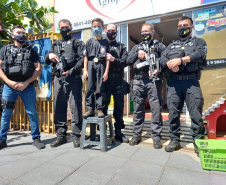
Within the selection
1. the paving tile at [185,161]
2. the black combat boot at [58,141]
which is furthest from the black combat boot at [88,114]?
the paving tile at [185,161]

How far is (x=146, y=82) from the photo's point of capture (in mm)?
3143

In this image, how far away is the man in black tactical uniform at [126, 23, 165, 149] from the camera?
3.04 m

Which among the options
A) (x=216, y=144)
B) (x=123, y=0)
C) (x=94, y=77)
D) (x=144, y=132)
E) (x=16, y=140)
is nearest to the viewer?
(x=216, y=144)

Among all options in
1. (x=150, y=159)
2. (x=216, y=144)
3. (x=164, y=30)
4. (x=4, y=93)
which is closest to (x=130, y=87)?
(x=150, y=159)

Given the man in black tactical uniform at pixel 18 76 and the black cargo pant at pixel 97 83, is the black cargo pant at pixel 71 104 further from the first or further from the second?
the man in black tactical uniform at pixel 18 76

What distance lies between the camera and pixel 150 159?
8.46 feet

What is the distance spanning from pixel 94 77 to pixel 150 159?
5.43 ft

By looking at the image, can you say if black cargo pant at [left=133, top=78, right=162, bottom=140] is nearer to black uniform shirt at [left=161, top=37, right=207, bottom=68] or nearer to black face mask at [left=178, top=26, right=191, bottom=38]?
black uniform shirt at [left=161, top=37, right=207, bottom=68]

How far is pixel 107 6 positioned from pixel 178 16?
224 cm

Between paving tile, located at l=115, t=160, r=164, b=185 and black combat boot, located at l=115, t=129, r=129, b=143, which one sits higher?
black combat boot, located at l=115, t=129, r=129, b=143

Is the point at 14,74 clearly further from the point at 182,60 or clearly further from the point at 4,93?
the point at 182,60

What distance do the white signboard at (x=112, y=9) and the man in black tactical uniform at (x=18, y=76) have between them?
9.92ft

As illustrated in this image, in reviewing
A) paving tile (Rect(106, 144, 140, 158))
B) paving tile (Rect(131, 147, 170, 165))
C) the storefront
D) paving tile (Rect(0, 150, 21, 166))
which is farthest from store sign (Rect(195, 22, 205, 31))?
paving tile (Rect(0, 150, 21, 166))

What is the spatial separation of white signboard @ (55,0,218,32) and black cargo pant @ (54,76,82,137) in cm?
311
